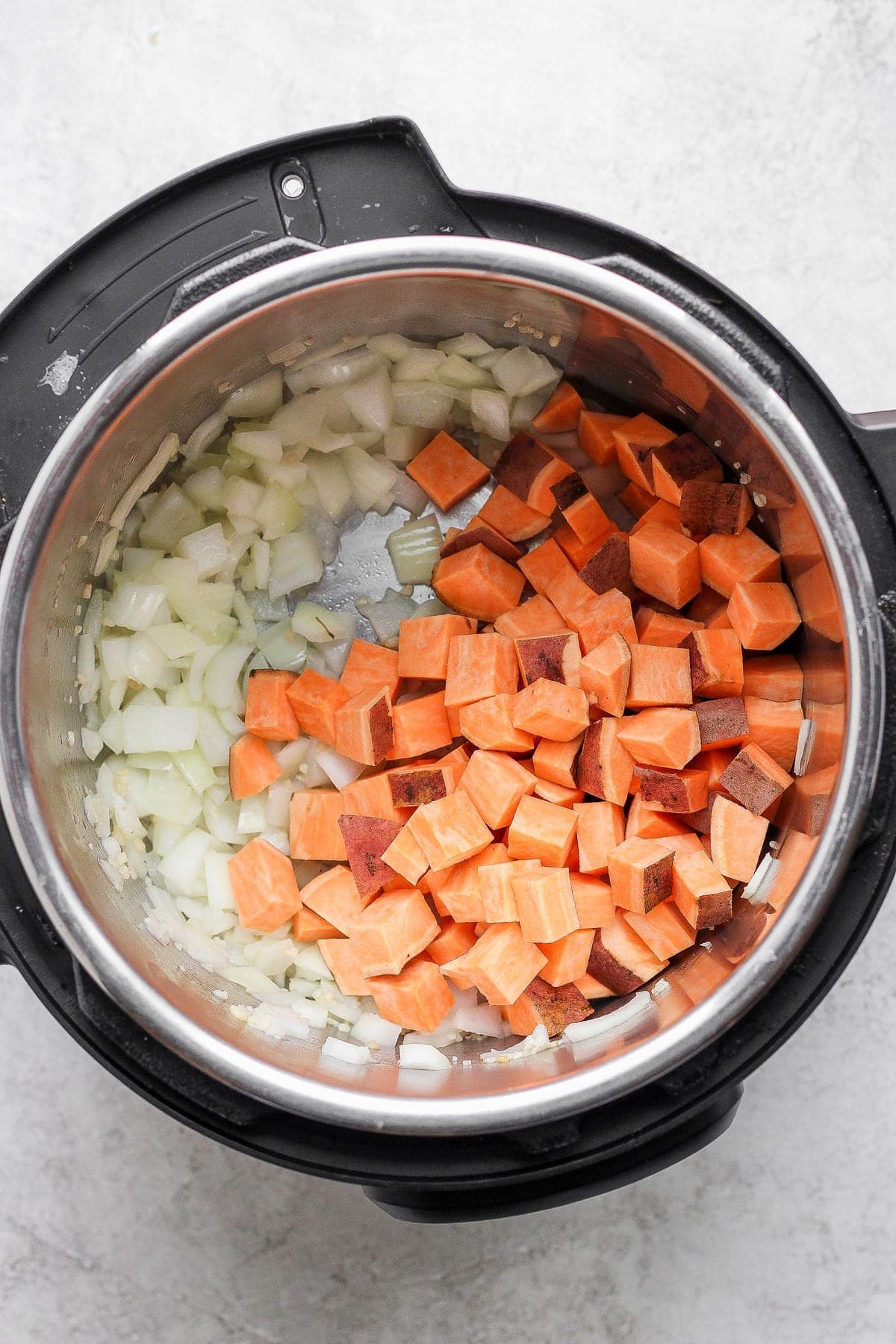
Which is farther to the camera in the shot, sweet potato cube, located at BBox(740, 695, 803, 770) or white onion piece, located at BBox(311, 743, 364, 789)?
white onion piece, located at BBox(311, 743, 364, 789)

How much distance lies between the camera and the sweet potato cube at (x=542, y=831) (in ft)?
4.12

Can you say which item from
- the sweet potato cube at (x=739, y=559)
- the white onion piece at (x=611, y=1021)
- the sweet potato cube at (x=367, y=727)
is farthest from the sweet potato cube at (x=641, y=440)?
the white onion piece at (x=611, y=1021)

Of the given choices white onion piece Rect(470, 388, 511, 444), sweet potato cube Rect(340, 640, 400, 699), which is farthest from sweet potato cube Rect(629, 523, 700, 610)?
sweet potato cube Rect(340, 640, 400, 699)

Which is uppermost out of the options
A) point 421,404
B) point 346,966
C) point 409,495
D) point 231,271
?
point 231,271

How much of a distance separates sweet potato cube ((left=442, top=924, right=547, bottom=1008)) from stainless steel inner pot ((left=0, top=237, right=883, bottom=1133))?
0.10m

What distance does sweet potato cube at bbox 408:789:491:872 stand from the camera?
4.15 ft

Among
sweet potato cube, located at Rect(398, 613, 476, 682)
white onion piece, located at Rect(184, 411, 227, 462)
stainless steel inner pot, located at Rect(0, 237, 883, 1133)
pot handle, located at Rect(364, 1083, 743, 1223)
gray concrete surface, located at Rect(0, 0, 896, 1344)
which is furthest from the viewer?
gray concrete surface, located at Rect(0, 0, 896, 1344)

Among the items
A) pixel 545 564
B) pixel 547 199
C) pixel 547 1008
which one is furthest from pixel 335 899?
pixel 547 199

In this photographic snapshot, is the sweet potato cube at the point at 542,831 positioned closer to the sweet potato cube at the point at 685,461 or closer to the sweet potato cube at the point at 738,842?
the sweet potato cube at the point at 738,842

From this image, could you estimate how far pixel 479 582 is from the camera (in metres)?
1.34

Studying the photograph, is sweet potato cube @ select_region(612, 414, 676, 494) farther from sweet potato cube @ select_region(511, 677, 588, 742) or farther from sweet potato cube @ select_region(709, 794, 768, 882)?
sweet potato cube @ select_region(709, 794, 768, 882)

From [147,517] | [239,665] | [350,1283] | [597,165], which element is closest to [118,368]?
[147,517]

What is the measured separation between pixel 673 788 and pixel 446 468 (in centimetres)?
51

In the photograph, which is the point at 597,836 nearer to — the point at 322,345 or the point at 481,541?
the point at 481,541
